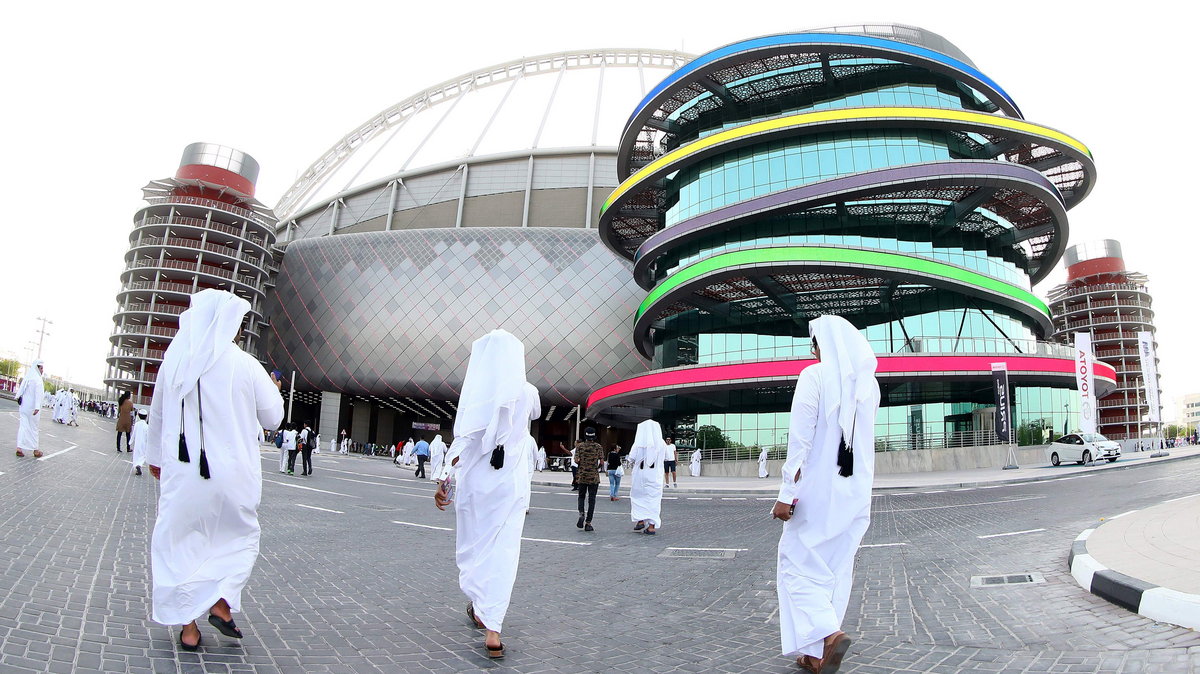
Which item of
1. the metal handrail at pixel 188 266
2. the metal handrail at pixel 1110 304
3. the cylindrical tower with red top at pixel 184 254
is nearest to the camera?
the cylindrical tower with red top at pixel 184 254

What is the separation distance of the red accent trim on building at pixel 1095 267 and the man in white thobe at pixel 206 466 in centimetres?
9854

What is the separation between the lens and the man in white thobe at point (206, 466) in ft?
12.8

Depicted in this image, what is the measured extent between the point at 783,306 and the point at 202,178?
2013 inches

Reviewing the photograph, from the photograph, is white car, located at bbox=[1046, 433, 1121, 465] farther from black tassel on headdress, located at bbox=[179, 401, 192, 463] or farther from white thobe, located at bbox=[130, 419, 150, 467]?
black tassel on headdress, located at bbox=[179, 401, 192, 463]

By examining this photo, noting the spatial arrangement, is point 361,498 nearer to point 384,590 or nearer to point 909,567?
point 384,590

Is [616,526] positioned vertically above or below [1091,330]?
below

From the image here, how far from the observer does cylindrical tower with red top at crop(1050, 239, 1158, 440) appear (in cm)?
7806

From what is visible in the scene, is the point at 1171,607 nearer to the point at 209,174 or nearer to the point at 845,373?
the point at 845,373

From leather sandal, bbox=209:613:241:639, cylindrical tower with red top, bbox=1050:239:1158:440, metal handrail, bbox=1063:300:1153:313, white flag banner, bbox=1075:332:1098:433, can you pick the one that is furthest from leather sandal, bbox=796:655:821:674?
metal handrail, bbox=1063:300:1153:313

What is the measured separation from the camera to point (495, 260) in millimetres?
55812

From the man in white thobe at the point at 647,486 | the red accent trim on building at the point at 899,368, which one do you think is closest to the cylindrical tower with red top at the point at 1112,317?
the red accent trim on building at the point at 899,368

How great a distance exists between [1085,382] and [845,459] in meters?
33.7

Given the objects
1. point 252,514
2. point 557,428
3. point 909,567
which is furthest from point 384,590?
point 557,428

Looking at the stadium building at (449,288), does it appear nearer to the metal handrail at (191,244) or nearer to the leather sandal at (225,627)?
the metal handrail at (191,244)
